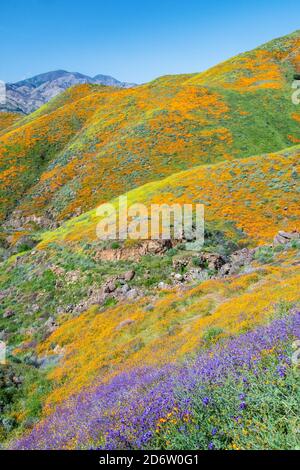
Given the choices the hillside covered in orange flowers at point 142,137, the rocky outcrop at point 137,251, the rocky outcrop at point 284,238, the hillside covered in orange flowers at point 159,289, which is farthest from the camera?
the hillside covered in orange flowers at point 142,137

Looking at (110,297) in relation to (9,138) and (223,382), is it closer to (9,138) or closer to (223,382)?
(223,382)

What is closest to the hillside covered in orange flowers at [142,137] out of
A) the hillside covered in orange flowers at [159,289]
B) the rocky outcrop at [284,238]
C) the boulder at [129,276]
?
the hillside covered in orange flowers at [159,289]

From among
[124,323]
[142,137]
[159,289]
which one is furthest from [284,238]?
[142,137]

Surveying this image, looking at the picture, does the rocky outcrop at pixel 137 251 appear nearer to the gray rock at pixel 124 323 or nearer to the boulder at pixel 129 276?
the boulder at pixel 129 276

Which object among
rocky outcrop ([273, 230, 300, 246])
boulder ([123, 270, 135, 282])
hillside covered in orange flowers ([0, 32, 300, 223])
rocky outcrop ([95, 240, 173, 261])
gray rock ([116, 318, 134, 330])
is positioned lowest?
gray rock ([116, 318, 134, 330])

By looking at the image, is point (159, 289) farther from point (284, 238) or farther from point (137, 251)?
point (284, 238)

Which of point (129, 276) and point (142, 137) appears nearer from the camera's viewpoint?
point (129, 276)

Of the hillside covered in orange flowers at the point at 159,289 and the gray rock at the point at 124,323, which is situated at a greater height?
the hillside covered in orange flowers at the point at 159,289

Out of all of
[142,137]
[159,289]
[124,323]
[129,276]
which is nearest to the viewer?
[124,323]

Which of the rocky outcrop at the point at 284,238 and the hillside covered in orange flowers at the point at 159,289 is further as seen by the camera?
the rocky outcrop at the point at 284,238

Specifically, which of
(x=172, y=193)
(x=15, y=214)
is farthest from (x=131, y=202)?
(x=15, y=214)

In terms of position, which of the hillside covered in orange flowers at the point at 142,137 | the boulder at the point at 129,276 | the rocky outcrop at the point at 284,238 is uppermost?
the hillside covered in orange flowers at the point at 142,137

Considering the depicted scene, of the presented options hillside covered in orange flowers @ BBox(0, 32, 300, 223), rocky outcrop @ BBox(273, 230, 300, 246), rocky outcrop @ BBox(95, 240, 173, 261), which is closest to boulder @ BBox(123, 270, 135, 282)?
rocky outcrop @ BBox(95, 240, 173, 261)

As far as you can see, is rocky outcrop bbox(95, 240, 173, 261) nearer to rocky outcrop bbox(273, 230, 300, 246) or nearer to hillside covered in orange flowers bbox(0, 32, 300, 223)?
rocky outcrop bbox(273, 230, 300, 246)
